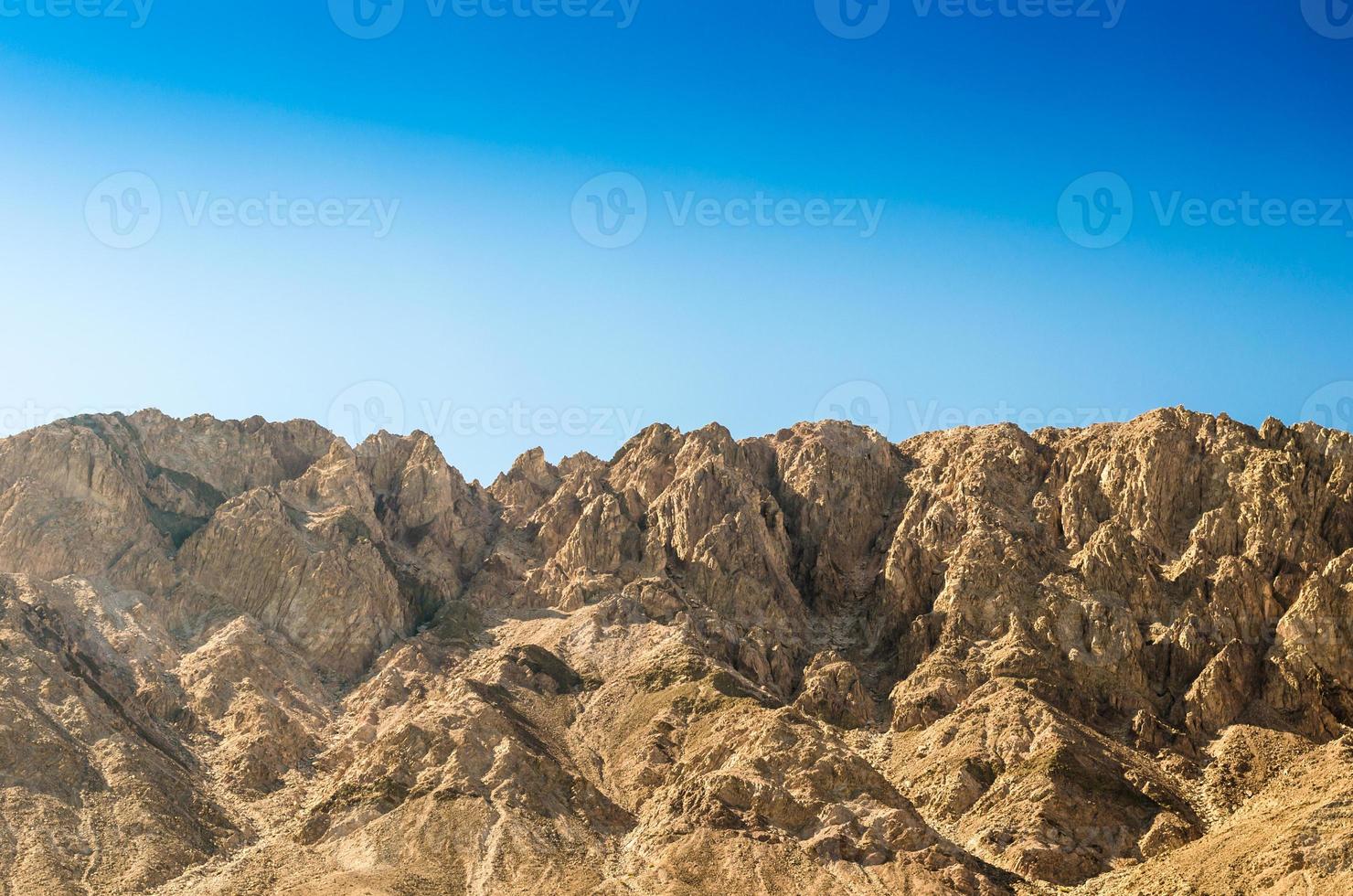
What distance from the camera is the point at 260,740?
165m

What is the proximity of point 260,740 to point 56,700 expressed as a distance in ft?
75.7

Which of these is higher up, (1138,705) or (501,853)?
(1138,705)

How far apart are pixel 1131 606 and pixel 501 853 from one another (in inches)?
3772

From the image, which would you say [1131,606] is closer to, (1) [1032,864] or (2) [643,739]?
(1) [1032,864]

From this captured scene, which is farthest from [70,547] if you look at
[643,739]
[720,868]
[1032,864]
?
[1032,864]

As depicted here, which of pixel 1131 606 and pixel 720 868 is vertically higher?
pixel 1131 606

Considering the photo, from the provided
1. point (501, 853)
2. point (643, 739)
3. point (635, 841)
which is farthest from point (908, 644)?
point (501, 853)

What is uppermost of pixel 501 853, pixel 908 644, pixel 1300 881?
pixel 908 644

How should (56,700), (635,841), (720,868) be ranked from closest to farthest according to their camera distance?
(720,868)
(635,841)
(56,700)

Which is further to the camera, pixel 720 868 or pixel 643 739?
pixel 643 739

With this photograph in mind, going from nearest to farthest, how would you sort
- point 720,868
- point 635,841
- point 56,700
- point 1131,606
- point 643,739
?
1. point 720,868
2. point 635,841
3. point 56,700
4. point 643,739
5. point 1131,606

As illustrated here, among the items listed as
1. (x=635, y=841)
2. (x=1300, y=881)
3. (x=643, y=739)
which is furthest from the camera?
(x=643, y=739)

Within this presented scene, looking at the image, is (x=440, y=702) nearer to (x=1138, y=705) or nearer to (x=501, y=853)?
(x=501, y=853)

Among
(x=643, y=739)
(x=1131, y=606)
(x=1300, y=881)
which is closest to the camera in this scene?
(x=1300, y=881)
